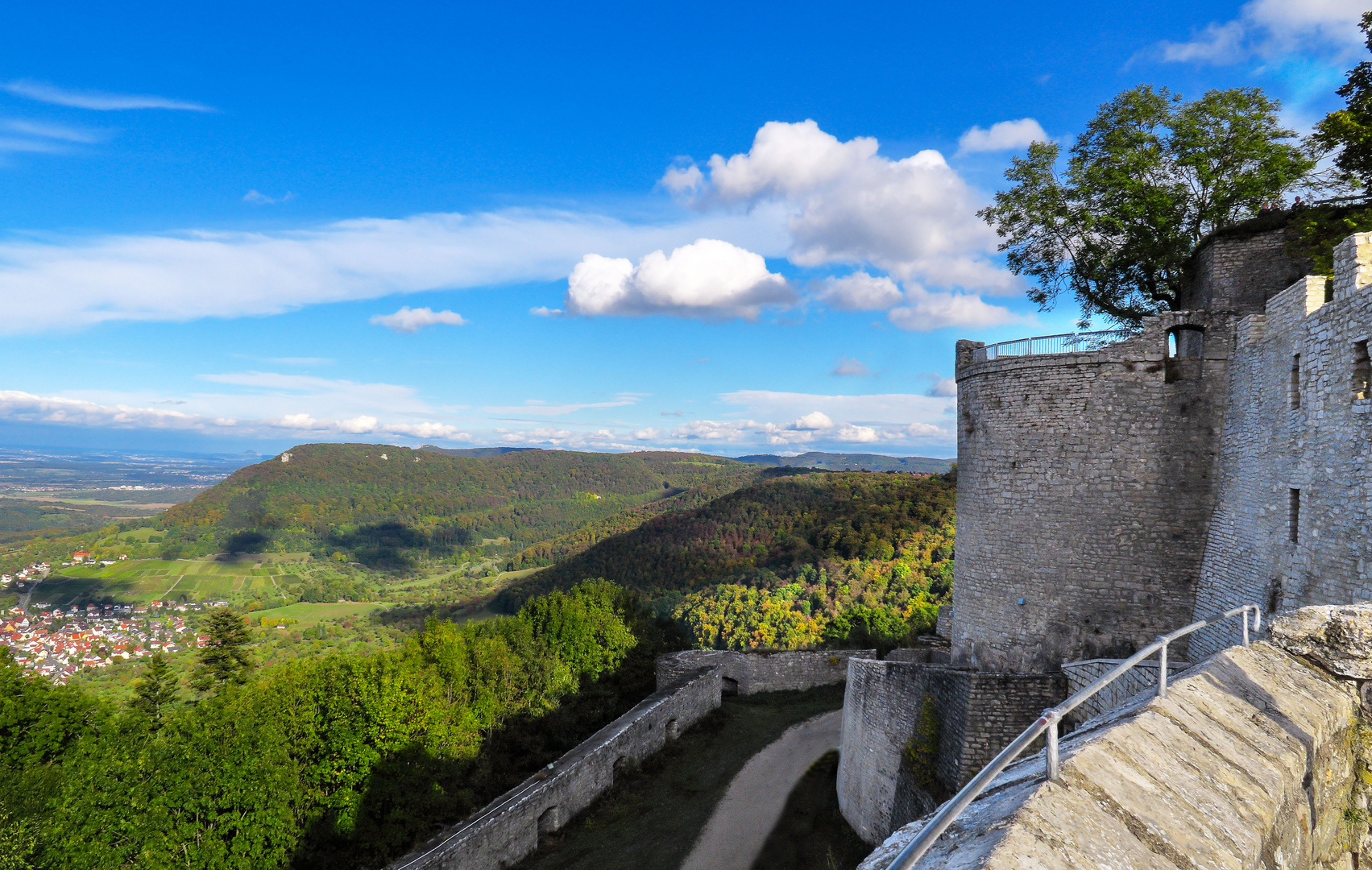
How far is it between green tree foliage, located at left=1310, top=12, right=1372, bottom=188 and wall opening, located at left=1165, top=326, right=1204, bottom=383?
3795mm

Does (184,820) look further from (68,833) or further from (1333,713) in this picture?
(1333,713)

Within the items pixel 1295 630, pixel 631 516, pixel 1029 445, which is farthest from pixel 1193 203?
pixel 631 516

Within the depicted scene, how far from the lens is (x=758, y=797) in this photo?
71.1 feet

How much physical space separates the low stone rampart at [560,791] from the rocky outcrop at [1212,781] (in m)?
17.8

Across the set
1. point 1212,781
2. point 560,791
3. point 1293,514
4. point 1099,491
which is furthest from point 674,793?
point 1212,781

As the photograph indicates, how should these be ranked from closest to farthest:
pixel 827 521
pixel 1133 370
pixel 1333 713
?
pixel 1333 713
pixel 1133 370
pixel 827 521

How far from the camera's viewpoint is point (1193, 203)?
13.9m

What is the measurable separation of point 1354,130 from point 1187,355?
14.2 ft

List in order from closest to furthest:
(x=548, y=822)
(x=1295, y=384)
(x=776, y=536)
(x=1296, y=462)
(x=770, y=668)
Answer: (x=1296, y=462)
(x=1295, y=384)
(x=548, y=822)
(x=770, y=668)
(x=776, y=536)

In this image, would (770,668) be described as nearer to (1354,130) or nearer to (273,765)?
(273,765)

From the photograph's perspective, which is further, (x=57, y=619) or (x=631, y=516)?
(x=631, y=516)

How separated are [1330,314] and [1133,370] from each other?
13.0 feet

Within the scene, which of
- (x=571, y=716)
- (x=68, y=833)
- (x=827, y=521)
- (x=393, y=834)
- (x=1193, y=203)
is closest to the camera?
(x=1193, y=203)

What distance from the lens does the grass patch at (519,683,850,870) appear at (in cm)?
1912
